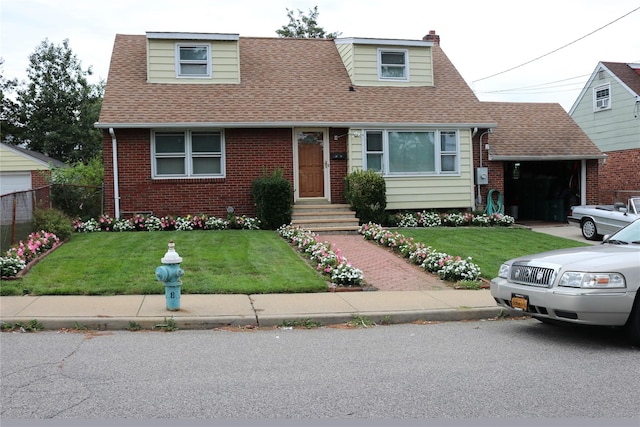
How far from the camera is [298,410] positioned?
4.53m

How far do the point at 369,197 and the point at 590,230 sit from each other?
20.2ft

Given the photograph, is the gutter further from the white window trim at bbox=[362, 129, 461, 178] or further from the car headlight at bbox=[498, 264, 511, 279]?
the car headlight at bbox=[498, 264, 511, 279]

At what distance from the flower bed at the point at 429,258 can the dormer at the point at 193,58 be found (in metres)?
6.94

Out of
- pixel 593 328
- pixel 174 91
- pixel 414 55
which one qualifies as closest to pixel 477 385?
pixel 593 328

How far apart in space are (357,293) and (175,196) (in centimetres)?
906

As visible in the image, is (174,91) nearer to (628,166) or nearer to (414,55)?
(414,55)

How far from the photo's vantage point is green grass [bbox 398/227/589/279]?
1285 cm

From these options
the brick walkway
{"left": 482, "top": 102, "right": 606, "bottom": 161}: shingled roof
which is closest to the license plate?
the brick walkway

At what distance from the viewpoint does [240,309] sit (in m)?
8.33

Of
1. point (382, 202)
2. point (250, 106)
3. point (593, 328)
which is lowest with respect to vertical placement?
point (593, 328)

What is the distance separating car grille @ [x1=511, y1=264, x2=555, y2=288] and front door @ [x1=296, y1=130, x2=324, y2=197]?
11213mm

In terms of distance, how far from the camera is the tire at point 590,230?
1645cm

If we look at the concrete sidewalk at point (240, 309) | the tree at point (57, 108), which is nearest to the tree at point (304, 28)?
the tree at point (57, 108)

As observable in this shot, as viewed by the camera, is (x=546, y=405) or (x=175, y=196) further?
(x=175, y=196)
